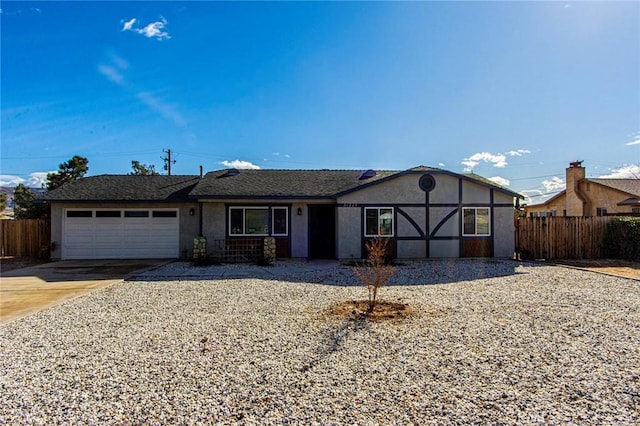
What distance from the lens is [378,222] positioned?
559 inches

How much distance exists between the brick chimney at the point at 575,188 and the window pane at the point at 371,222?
17563 millimetres

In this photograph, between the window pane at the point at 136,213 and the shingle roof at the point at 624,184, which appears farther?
the shingle roof at the point at 624,184

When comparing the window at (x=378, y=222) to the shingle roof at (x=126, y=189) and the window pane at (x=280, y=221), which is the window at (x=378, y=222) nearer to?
the window pane at (x=280, y=221)

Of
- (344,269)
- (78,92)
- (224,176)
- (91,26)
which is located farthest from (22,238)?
(344,269)

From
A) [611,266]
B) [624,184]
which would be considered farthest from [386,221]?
[624,184]

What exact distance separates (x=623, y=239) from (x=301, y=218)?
41.4 feet

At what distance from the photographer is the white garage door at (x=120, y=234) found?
14.7 m

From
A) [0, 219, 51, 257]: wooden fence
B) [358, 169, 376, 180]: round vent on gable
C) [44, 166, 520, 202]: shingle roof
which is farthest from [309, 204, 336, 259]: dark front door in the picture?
[0, 219, 51, 257]: wooden fence

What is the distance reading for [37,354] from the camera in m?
A: 4.49

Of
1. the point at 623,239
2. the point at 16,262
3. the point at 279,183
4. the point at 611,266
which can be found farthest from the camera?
Result: the point at 279,183

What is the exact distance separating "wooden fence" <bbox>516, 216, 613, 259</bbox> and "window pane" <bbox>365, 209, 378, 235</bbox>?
589 centimetres

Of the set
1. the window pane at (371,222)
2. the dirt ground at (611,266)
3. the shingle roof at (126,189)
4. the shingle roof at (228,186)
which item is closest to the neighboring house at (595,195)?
the dirt ground at (611,266)

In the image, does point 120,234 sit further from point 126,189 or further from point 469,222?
point 469,222

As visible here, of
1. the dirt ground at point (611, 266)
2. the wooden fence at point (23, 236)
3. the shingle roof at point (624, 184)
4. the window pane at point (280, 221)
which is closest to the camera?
the dirt ground at point (611, 266)
